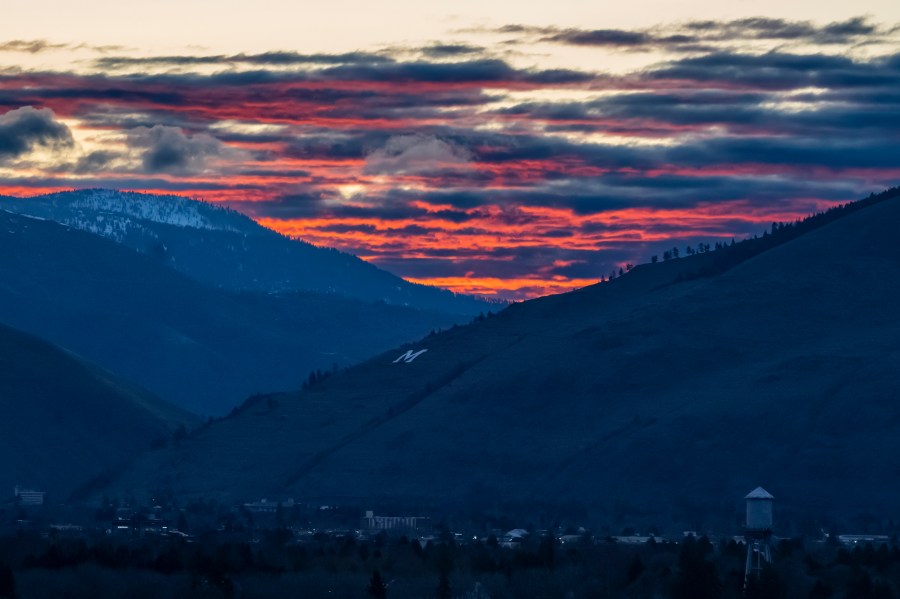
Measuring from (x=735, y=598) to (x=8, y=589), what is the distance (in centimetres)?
6664

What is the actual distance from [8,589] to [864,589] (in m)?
77.4

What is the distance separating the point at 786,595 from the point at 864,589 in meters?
8.57

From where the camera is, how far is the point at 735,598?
652 feet

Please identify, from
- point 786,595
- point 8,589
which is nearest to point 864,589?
point 786,595

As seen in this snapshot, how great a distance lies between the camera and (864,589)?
19300cm

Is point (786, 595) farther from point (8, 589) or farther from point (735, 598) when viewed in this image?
point (8, 589)

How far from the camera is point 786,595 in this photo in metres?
199

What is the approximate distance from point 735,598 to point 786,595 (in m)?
4.75

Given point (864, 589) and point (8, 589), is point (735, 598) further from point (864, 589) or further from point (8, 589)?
point (8, 589)

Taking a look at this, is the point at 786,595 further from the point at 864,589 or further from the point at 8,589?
the point at 8,589

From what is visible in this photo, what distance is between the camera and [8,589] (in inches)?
7687

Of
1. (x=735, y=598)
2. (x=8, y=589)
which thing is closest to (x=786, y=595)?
(x=735, y=598)
